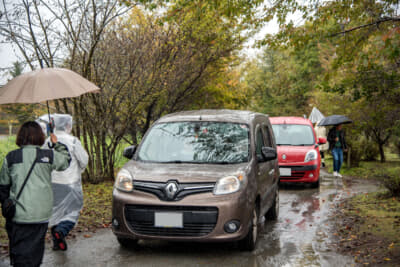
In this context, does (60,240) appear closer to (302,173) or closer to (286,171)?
(286,171)

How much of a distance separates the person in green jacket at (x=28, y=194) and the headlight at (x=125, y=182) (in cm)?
151

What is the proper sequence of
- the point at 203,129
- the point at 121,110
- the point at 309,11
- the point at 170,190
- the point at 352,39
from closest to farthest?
the point at 170,190 → the point at 203,129 → the point at 352,39 → the point at 309,11 → the point at 121,110

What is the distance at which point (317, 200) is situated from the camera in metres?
10.4

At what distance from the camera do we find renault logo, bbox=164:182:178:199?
546 cm

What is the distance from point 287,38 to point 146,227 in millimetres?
5538

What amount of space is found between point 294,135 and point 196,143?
7109 millimetres

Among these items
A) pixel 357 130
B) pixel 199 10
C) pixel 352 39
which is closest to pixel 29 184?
pixel 199 10

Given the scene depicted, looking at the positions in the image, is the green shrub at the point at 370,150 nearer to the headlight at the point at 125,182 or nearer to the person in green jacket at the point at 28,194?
the headlight at the point at 125,182

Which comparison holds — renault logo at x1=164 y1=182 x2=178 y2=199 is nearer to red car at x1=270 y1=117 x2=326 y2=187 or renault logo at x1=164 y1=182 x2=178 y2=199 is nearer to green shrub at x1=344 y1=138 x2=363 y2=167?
red car at x1=270 y1=117 x2=326 y2=187

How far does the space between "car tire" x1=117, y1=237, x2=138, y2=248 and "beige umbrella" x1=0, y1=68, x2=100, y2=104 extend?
2.05 meters

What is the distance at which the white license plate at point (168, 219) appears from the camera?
17.7ft

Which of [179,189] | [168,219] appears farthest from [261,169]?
[168,219]

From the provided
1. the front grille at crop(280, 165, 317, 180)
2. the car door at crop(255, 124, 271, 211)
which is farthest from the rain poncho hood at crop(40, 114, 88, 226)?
the front grille at crop(280, 165, 317, 180)

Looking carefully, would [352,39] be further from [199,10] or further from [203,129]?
[203,129]
